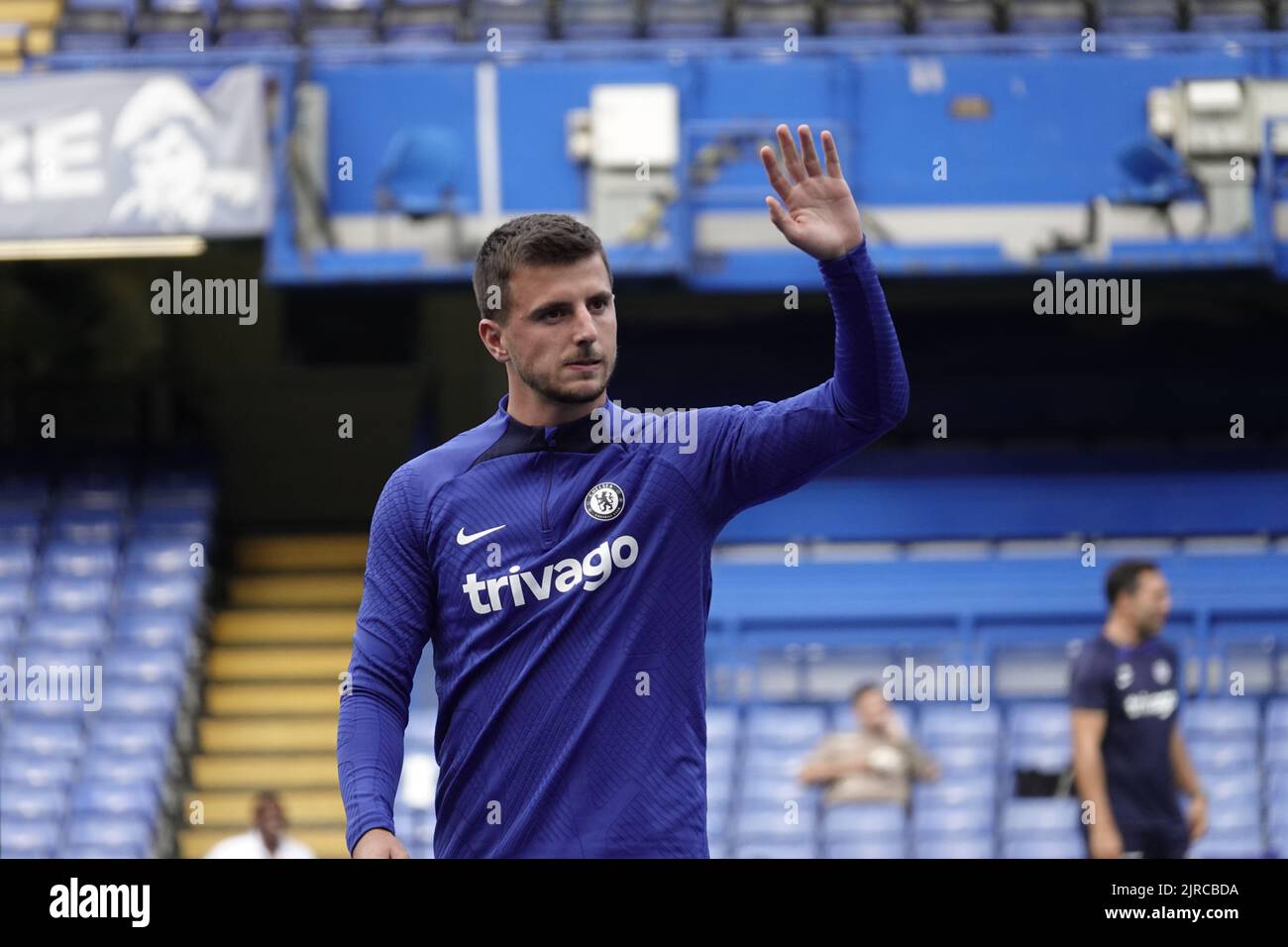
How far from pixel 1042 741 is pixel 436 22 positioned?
549 centimetres

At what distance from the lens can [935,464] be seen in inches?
457

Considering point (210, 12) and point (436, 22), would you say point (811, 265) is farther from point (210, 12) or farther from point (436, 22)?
point (210, 12)

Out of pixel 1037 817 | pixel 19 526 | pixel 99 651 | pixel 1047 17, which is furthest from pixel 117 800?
pixel 1047 17

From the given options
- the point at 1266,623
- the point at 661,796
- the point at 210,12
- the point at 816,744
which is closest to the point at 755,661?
the point at 816,744

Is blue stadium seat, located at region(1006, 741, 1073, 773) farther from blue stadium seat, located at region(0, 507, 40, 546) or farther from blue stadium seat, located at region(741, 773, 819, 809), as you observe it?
blue stadium seat, located at region(0, 507, 40, 546)

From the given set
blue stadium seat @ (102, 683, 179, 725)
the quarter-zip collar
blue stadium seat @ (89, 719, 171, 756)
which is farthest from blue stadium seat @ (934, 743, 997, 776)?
the quarter-zip collar

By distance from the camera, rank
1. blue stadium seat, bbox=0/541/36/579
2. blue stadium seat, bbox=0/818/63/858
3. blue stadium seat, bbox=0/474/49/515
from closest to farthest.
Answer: blue stadium seat, bbox=0/818/63/858, blue stadium seat, bbox=0/541/36/579, blue stadium seat, bbox=0/474/49/515

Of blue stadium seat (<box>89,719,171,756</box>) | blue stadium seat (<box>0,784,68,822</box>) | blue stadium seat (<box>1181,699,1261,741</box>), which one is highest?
blue stadium seat (<box>89,719,171,756</box>)

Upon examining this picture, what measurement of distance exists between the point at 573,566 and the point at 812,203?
1.90ft

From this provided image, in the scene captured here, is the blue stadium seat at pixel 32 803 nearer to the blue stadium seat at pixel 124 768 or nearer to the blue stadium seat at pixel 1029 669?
the blue stadium seat at pixel 124 768

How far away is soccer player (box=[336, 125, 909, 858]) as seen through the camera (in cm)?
255

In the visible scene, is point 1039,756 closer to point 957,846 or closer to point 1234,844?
point 957,846

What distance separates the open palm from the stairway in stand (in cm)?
791
